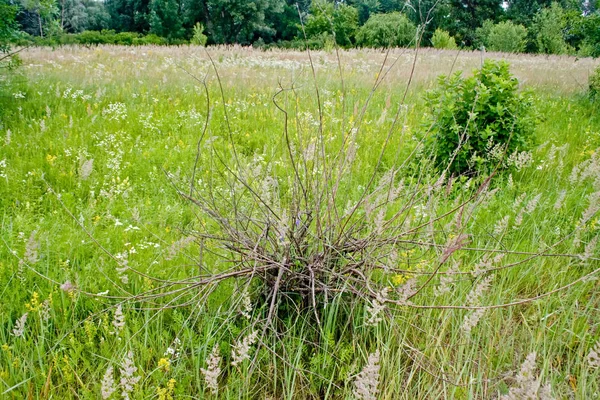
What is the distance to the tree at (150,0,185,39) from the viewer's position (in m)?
39.8

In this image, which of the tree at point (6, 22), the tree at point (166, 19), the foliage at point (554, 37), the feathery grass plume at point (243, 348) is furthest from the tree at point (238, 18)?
the feathery grass plume at point (243, 348)

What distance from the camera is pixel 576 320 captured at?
212cm

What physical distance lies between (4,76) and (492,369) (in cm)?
691

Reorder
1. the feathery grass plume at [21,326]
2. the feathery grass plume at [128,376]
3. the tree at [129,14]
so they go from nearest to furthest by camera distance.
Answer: the feathery grass plume at [128,376] < the feathery grass plume at [21,326] < the tree at [129,14]

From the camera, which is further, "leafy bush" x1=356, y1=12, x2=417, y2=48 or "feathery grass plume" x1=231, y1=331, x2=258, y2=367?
"leafy bush" x1=356, y1=12, x2=417, y2=48

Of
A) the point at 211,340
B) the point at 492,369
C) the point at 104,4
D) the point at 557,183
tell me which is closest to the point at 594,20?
the point at 557,183

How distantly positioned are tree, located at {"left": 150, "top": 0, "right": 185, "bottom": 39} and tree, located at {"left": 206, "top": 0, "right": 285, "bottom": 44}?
9.53 ft

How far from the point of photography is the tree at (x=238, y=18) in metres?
39.8

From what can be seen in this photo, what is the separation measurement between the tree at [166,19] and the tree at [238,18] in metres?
2.90

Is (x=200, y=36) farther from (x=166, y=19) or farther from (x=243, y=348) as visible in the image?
(x=166, y=19)

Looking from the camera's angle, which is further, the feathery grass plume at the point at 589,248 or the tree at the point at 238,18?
the tree at the point at 238,18

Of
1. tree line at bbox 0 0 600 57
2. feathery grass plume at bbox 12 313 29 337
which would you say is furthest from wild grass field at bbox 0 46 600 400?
tree line at bbox 0 0 600 57

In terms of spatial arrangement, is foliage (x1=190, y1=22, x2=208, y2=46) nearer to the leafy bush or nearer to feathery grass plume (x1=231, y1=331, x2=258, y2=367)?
the leafy bush

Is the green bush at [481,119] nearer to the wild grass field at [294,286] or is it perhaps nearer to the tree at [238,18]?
the wild grass field at [294,286]
